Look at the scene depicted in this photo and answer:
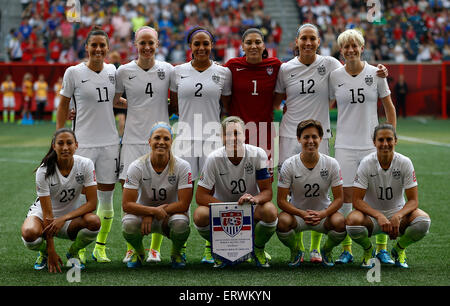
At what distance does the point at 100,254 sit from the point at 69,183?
32.3 inches

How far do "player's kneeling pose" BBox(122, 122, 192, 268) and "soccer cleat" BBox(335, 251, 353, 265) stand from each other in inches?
52.9

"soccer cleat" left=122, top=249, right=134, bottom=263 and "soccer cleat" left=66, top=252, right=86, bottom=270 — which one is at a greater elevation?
"soccer cleat" left=66, top=252, right=86, bottom=270

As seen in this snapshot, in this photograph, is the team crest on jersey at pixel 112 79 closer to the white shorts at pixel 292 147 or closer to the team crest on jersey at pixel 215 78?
the team crest on jersey at pixel 215 78

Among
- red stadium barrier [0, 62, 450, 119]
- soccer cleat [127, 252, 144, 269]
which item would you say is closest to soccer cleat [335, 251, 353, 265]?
soccer cleat [127, 252, 144, 269]

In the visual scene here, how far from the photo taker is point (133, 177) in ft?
18.9

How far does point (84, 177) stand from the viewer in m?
5.78

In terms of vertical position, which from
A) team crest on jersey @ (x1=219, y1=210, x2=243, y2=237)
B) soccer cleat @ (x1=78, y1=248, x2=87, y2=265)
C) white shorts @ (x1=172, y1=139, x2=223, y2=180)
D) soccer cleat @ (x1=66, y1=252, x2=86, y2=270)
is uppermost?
white shorts @ (x1=172, y1=139, x2=223, y2=180)

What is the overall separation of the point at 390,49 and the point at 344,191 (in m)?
18.6

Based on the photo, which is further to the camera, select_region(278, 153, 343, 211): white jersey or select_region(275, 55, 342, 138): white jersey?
select_region(275, 55, 342, 138): white jersey

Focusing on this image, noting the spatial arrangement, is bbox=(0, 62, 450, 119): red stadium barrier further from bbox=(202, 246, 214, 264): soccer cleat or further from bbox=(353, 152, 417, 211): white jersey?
bbox=(202, 246, 214, 264): soccer cleat

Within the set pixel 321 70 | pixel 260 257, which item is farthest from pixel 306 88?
pixel 260 257

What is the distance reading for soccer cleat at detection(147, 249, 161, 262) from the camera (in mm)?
6074

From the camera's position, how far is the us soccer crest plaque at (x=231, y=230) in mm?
5664
